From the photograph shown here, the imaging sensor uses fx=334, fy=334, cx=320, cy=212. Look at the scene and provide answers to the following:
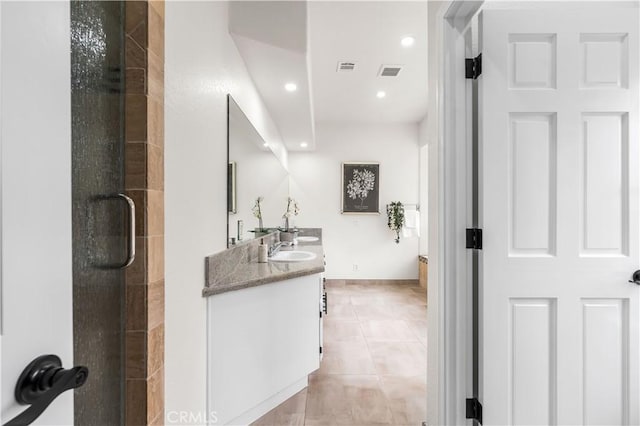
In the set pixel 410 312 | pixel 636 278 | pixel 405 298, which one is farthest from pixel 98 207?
pixel 405 298

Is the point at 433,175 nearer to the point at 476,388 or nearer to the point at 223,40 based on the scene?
the point at 476,388

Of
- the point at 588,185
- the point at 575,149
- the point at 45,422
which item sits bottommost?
the point at 45,422

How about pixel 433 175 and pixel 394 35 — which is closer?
pixel 433 175

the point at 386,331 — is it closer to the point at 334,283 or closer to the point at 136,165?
the point at 334,283

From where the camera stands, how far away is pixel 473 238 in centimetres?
148

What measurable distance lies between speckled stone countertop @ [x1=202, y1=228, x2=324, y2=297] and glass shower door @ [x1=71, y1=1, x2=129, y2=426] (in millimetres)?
583

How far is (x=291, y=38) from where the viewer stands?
2090mm

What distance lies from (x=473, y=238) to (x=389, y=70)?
2795mm

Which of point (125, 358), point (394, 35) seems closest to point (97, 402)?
→ point (125, 358)

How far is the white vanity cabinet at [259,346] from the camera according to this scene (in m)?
1.70

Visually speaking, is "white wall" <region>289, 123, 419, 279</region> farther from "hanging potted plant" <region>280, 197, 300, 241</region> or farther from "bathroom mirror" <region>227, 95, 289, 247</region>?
"bathroom mirror" <region>227, 95, 289, 247</region>

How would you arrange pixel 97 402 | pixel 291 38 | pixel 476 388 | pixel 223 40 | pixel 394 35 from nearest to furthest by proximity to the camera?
pixel 97 402
pixel 476 388
pixel 223 40
pixel 291 38
pixel 394 35

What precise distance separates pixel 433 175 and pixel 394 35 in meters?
1.92

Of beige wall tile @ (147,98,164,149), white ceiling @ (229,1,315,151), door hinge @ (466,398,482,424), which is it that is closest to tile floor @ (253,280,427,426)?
door hinge @ (466,398,482,424)
